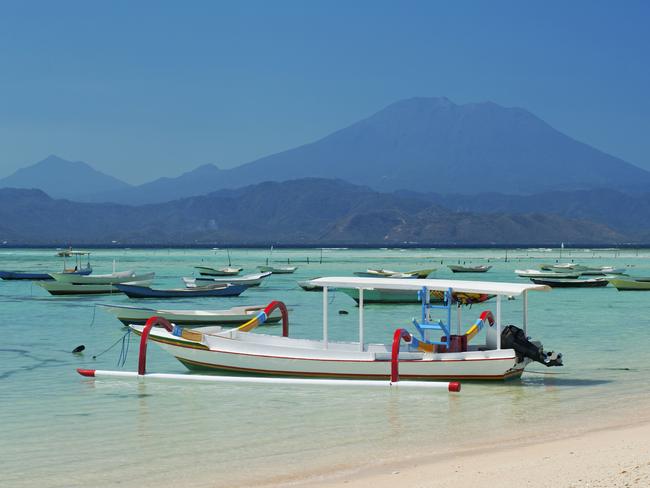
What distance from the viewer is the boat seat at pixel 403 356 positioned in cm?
2073

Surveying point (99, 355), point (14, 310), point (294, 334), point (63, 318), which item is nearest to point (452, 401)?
point (99, 355)

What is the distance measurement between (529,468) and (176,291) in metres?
41.2

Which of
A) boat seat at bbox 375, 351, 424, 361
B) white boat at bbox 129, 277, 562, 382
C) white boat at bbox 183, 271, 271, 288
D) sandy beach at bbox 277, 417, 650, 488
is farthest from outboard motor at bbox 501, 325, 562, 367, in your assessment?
white boat at bbox 183, 271, 271, 288

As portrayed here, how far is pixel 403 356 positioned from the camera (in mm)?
20859

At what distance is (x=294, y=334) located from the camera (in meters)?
34.0

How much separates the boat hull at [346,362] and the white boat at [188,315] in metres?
8.85

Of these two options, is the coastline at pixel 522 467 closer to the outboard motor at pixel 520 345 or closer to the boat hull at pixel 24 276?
the outboard motor at pixel 520 345

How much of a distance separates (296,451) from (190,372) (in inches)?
344

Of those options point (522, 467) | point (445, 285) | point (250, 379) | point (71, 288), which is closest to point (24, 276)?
Result: point (71, 288)

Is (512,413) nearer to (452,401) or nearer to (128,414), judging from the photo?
(452,401)

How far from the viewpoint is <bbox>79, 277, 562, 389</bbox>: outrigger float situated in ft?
67.4

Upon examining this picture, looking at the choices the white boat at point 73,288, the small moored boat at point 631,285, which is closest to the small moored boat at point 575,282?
the small moored boat at point 631,285

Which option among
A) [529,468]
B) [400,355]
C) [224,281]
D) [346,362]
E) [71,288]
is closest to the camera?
[529,468]

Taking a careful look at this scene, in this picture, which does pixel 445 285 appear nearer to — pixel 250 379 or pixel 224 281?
pixel 250 379
